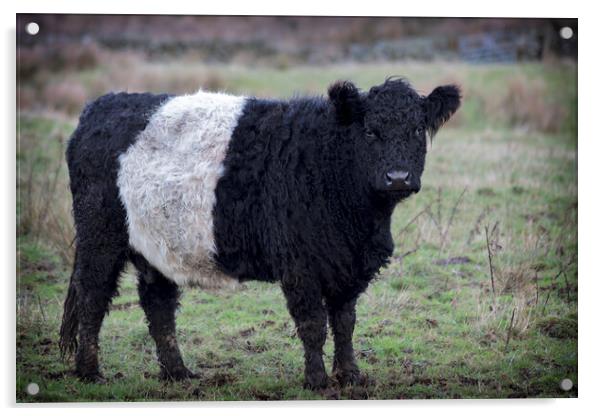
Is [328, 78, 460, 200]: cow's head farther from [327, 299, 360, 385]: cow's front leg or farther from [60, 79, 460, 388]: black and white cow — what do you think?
[327, 299, 360, 385]: cow's front leg

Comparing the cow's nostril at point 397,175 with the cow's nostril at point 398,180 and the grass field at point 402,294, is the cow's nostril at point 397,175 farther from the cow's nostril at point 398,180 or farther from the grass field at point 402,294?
the grass field at point 402,294

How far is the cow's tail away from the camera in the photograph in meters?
6.28

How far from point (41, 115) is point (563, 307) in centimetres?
421

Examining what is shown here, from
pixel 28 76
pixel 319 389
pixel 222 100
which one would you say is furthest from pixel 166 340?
pixel 28 76

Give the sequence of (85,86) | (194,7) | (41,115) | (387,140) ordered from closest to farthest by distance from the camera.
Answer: (387,140), (194,7), (41,115), (85,86)

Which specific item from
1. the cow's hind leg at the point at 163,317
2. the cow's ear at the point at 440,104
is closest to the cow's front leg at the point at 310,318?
the cow's hind leg at the point at 163,317

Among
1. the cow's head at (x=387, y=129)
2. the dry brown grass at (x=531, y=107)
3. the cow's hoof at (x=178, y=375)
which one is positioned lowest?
the cow's hoof at (x=178, y=375)

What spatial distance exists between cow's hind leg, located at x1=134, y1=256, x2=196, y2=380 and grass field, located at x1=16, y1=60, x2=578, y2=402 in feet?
0.44

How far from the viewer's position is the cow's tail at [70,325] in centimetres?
628

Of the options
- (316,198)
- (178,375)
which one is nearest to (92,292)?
(178,375)

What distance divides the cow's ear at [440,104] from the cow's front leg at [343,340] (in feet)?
4.22

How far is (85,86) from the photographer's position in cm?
749

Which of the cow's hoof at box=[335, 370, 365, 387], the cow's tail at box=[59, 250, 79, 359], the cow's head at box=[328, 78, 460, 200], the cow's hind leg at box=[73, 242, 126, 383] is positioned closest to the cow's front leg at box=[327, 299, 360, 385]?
the cow's hoof at box=[335, 370, 365, 387]
